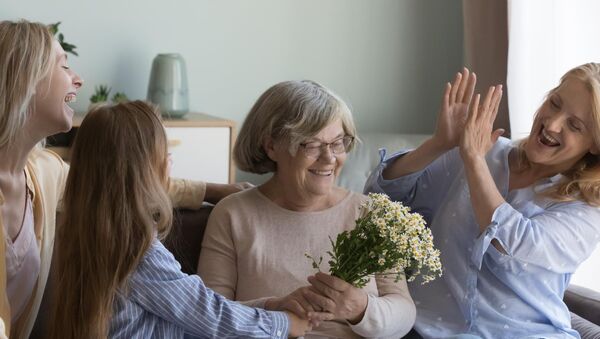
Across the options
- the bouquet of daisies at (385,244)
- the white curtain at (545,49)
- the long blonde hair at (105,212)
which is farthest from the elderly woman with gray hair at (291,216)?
the white curtain at (545,49)

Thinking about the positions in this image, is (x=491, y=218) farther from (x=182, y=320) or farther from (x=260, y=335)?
(x=182, y=320)

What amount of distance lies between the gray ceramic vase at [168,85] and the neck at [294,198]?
2.00 meters

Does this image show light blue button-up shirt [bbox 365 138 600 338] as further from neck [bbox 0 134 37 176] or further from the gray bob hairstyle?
neck [bbox 0 134 37 176]

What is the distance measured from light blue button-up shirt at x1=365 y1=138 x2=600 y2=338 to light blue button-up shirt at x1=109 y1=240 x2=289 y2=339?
0.62 meters

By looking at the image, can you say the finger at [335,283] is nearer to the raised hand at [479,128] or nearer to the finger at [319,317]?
the finger at [319,317]

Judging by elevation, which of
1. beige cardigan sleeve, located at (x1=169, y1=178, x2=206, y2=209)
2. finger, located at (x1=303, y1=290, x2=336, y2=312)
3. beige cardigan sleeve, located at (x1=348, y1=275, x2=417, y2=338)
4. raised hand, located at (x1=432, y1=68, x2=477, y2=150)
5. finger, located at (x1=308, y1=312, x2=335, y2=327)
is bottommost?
beige cardigan sleeve, located at (x1=348, y1=275, x2=417, y2=338)

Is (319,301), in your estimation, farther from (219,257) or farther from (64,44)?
(64,44)

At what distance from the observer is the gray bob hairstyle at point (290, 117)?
2.32 meters

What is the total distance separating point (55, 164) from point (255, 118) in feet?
1.80

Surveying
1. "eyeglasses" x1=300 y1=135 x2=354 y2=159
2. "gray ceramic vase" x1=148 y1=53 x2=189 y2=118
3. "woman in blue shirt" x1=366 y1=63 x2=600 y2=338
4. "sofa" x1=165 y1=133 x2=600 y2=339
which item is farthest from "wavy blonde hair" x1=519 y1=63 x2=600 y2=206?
"gray ceramic vase" x1=148 y1=53 x2=189 y2=118

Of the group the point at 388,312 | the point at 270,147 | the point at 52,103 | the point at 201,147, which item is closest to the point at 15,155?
the point at 52,103

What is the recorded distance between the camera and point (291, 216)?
7.85 ft

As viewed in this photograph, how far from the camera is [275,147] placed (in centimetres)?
240

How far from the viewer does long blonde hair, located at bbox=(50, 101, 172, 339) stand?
1889 millimetres
